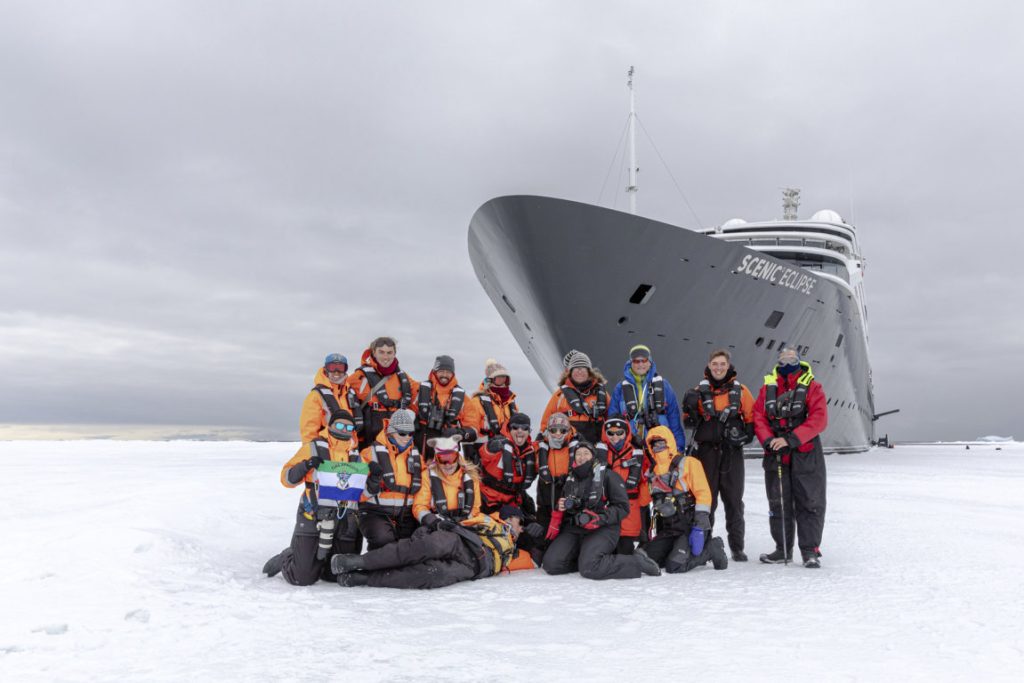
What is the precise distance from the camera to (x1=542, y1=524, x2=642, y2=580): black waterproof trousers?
172 inches

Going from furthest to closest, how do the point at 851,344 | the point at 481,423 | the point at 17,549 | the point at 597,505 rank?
the point at 851,344
the point at 481,423
the point at 597,505
the point at 17,549

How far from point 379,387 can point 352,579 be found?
4.73 ft

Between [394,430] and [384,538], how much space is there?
26.8 inches

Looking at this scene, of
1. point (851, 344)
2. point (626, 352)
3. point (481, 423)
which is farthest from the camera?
point (851, 344)

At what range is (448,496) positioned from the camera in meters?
4.33

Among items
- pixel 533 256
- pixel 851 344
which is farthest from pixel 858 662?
pixel 851 344

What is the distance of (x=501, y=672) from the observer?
8.30ft

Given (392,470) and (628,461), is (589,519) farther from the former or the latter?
(392,470)

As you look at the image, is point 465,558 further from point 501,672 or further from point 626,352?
point 626,352

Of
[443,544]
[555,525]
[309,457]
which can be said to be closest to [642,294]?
[555,525]

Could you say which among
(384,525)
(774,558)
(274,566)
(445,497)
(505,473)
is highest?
(505,473)

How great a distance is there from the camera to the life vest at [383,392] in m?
4.98

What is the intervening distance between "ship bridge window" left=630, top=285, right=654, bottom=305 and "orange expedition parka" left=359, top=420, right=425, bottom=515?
8.34m

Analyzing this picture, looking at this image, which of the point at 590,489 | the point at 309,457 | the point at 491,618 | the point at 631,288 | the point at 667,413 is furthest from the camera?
the point at 631,288
